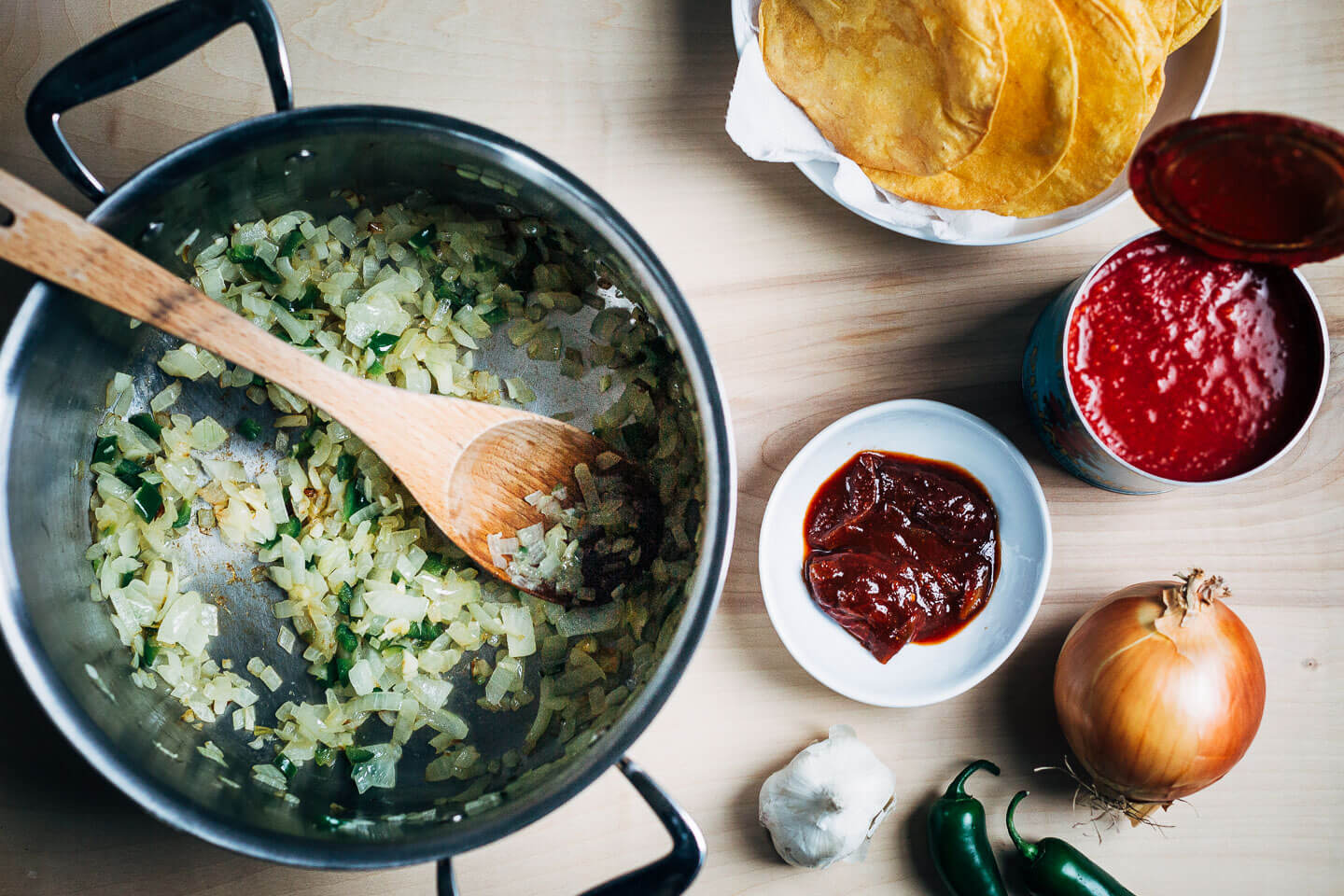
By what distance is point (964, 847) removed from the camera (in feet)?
3.69

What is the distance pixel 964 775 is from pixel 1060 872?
0.57 ft

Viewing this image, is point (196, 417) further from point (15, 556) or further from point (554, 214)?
point (554, 214)

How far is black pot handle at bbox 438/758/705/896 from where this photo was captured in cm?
92

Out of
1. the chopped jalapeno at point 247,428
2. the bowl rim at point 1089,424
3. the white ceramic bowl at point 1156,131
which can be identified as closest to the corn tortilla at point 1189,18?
the white ceramic bowl at point 1156,131

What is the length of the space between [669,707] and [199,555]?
658 mm

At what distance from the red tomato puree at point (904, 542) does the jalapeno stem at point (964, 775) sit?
185mm

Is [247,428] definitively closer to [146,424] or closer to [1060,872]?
[146,424]

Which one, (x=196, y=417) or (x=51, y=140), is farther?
(x=196, y=417)

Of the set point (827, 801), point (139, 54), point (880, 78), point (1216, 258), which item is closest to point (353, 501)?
point (139, 54)

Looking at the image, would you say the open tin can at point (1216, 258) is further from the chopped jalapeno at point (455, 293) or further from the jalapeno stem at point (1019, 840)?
the chopped jalapeno at point (455, 293)

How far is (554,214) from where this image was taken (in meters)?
1.01

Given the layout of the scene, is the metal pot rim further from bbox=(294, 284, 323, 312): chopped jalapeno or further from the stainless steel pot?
bbox=(294, 284, 323, 312): chopped jalapeno

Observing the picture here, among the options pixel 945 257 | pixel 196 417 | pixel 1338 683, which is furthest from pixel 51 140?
pixel 1338 683

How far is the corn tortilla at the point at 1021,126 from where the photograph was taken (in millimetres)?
979
